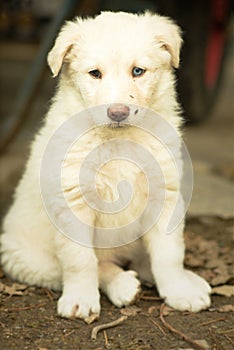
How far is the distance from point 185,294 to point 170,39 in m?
1.26

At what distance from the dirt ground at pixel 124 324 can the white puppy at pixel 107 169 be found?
71 millimetres

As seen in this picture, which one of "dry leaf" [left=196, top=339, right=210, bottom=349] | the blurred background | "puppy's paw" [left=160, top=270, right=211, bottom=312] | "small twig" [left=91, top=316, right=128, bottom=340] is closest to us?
"dry leaf" [left=196, top=339, right=210, bottom=349]

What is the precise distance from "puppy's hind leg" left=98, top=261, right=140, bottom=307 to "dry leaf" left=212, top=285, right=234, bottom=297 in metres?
0.45

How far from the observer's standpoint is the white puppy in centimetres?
315

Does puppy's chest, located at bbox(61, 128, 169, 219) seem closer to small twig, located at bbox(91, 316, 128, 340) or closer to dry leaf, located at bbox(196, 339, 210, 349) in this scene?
small twig, located at bbox(91, 316, 128, 340)

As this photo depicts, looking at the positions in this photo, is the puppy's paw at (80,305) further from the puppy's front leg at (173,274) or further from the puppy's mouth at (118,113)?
the puppy's mouth at (118,113)

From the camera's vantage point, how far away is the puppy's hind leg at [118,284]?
3.42 m

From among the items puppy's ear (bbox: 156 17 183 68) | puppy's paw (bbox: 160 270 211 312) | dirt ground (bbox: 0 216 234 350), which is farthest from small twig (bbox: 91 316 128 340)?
puppy's ear (bbox: 156 17 183 68)

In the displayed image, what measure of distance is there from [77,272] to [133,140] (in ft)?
2.31

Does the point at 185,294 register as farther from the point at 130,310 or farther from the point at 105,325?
the point at 105,325

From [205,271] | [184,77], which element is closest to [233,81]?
[184,77]

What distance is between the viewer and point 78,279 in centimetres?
334

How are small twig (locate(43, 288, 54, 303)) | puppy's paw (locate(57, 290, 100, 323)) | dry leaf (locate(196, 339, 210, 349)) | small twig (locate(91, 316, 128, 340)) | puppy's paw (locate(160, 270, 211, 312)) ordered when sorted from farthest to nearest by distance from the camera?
1. small twig (locate(43, 288, 54, 303))
2. puppy's paw (locate(160, 270, 211, 312))
3. puppy's paw (locate(57, 290, 100, 323))
4. small twig (locate(91, 316, 128, 340))
5. dry leaf (locate(196, 339, 210, 349))

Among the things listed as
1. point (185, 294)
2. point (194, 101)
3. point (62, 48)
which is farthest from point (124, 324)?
point (194, 101)
